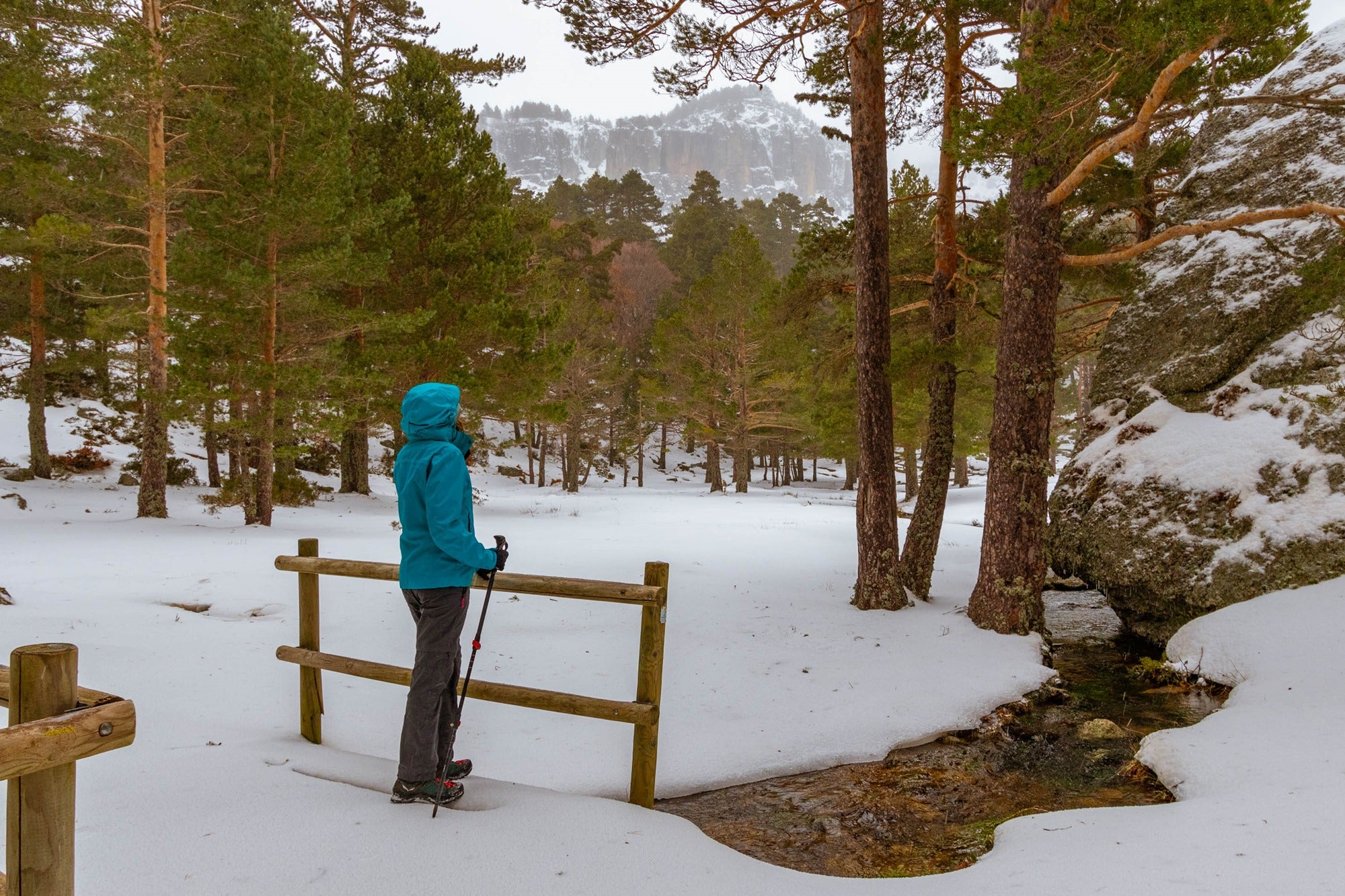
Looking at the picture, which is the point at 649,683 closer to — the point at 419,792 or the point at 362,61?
the point at 419,792

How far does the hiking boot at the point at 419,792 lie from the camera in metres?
3.65

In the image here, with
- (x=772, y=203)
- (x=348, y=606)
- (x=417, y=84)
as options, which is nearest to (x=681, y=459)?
(x=772, y=203)

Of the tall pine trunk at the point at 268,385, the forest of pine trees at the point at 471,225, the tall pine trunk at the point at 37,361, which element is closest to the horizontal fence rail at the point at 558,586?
the forest of pine trees at the point at 471,225

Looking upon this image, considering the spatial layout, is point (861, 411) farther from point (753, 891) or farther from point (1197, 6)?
point (753, 891)

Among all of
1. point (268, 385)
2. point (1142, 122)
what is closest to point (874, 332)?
point (1142, 122)

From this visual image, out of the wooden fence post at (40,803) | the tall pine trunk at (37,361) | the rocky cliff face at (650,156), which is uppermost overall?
the rocky cliff face at (650,156)

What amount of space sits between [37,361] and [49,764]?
2082cm

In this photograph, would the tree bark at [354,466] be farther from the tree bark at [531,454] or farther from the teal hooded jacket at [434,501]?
the teal hooded jacket at [434,501]

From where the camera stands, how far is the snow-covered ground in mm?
3215

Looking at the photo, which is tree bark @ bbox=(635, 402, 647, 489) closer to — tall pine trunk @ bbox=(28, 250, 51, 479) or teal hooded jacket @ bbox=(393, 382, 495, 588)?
tall pine trunk @ bbox=(28, 250, 51, 479)

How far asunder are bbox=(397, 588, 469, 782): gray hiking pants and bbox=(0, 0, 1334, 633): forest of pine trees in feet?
17.9

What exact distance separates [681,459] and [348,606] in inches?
1518

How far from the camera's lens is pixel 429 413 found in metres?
3.64

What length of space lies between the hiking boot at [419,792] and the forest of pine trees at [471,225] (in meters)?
6.08
